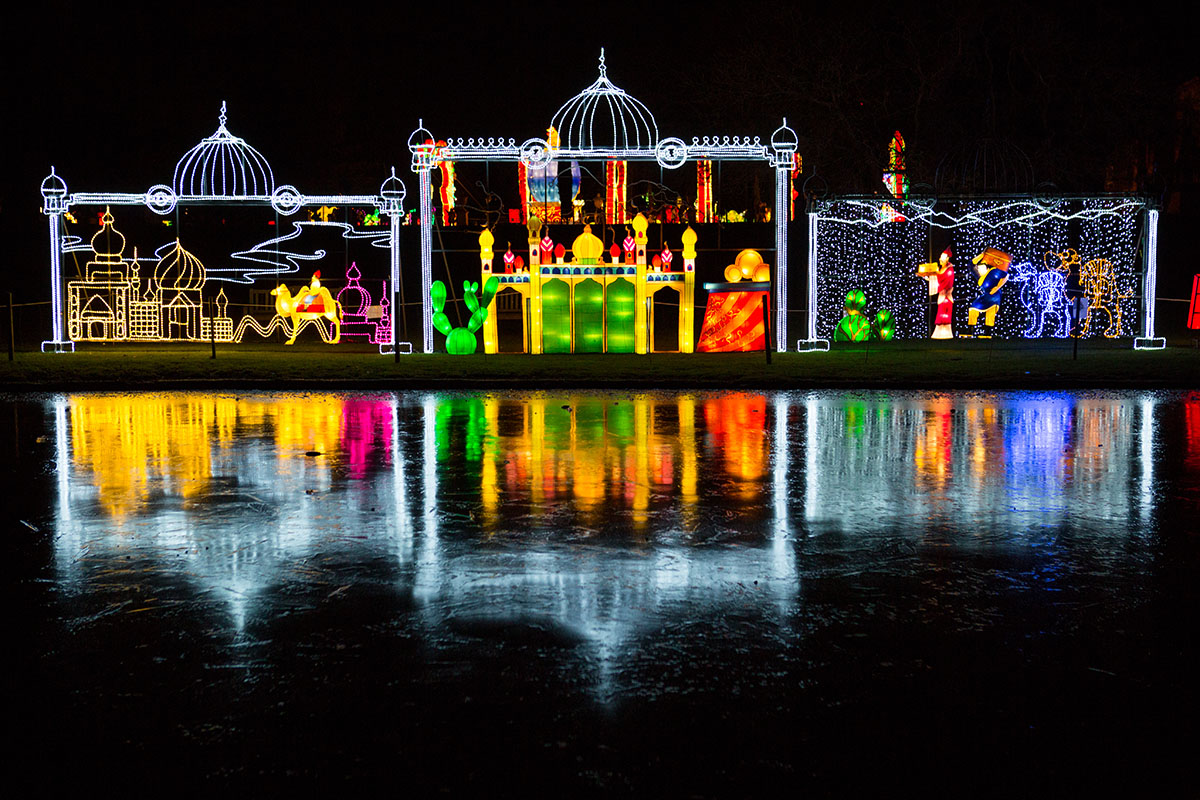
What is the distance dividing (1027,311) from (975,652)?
28.2m

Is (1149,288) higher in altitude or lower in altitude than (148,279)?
lower

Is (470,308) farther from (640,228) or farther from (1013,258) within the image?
(1013,258)

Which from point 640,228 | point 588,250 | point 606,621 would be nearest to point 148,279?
point 588,250

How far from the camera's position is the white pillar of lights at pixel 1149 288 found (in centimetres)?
2727

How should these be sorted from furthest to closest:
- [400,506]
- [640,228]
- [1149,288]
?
[1149,288] → [640,228] → [400,506]

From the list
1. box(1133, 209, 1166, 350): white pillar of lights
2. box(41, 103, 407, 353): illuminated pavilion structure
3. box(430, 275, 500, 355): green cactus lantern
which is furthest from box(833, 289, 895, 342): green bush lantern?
box(41, 103, 407, 353): illuminated pavilion structure

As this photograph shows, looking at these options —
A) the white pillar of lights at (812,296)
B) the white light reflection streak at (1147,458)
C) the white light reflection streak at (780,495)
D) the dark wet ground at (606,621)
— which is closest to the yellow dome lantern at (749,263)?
the white pillar of lights at (812,296)

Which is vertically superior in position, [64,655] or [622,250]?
[622,250]

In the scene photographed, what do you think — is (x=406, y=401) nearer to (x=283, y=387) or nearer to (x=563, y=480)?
(x=283, y=387)

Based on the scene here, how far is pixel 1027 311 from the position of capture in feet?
103

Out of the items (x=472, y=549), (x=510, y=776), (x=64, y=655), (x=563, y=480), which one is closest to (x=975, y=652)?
(x=510, y=776)

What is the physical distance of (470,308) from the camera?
1056 inches

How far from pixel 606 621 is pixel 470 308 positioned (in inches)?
850

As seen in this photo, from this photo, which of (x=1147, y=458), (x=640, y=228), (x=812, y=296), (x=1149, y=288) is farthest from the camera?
(x=1149, y=288)
